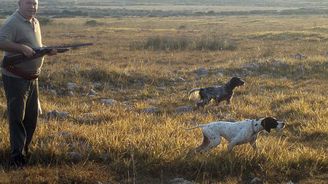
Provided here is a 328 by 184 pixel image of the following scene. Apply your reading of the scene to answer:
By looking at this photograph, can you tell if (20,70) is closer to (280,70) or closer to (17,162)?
(17,162)

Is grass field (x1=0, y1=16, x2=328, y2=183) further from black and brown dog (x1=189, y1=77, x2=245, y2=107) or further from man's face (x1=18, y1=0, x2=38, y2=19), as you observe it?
man's face (x1=18, y1=0, x2=38, y2=19)

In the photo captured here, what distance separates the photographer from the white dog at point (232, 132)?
834cm

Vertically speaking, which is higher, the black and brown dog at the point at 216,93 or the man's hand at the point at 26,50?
the man's hand at the point at 26,50

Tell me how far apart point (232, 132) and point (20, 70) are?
343 centimetres

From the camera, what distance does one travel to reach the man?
7.18 meters

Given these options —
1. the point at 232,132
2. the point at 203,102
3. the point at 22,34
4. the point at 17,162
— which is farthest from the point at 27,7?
the point at 203,102

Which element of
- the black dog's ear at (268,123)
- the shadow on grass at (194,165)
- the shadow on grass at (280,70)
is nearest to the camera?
the shadow on grass at (194,165)

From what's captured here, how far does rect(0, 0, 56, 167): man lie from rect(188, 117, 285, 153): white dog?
8.75ft

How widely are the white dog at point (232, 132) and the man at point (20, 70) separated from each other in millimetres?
2666

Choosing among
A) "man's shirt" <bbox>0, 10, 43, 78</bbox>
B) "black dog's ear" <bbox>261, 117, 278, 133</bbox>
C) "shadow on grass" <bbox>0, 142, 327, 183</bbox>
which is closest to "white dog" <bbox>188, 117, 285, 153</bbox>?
"black dog's ear" <bbox>261, 117, 278, 133</bbox>

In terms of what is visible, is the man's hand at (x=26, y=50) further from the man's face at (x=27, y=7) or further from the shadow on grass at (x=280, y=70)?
the shadow on grass at (x=280, y=70)

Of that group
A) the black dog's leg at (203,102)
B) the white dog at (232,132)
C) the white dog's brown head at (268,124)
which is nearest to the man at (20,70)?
the white dog at (232,132)

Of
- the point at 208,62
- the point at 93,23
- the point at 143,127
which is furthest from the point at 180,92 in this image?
the point at 93,23

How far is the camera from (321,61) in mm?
21891
